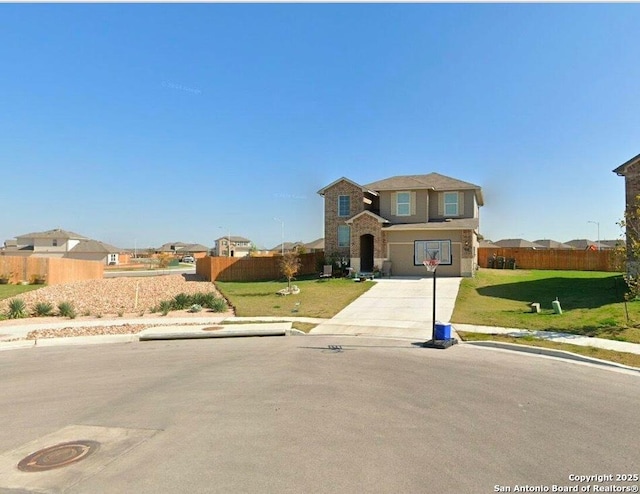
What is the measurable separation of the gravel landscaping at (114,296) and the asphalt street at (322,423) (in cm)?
950

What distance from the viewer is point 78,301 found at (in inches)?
925

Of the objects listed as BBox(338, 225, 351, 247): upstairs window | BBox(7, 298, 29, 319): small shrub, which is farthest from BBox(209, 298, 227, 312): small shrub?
BBox(338, 225, 351, 247): upstairs window

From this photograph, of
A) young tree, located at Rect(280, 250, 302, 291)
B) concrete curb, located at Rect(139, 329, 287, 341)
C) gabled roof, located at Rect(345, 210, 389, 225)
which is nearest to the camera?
concrete curb, located at Rect(139, 329, 287, 341)

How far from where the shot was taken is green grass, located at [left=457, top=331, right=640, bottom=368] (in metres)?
9.71

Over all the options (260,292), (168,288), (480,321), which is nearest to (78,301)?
(168,288)

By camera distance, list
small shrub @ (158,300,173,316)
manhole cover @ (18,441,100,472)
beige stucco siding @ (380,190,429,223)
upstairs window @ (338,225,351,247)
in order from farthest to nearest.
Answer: upstairs window @ (338,225,351,247), beige stucco siding @ (380,190,429,223), small shrub @ (158,300,173,316), manhole cover @ (18,441,100,472)

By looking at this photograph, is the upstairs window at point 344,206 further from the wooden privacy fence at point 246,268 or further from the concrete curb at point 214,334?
the concrete curb at point 214,334

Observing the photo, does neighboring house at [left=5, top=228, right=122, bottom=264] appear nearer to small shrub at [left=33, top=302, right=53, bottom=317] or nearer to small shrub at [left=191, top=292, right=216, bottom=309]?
small shrub at [left=33, top=302, right=53, bottom=317]

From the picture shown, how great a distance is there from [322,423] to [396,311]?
12331mm

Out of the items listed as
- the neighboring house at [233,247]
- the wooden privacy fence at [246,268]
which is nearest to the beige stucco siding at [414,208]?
the wooden privacy fence at [246,268]

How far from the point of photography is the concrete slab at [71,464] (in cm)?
451

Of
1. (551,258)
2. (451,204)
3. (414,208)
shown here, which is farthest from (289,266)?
(551,258)

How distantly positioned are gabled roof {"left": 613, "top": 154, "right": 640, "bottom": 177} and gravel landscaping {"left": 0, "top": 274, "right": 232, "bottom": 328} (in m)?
18.6

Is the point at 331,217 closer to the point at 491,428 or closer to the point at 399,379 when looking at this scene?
the point at 399,379
